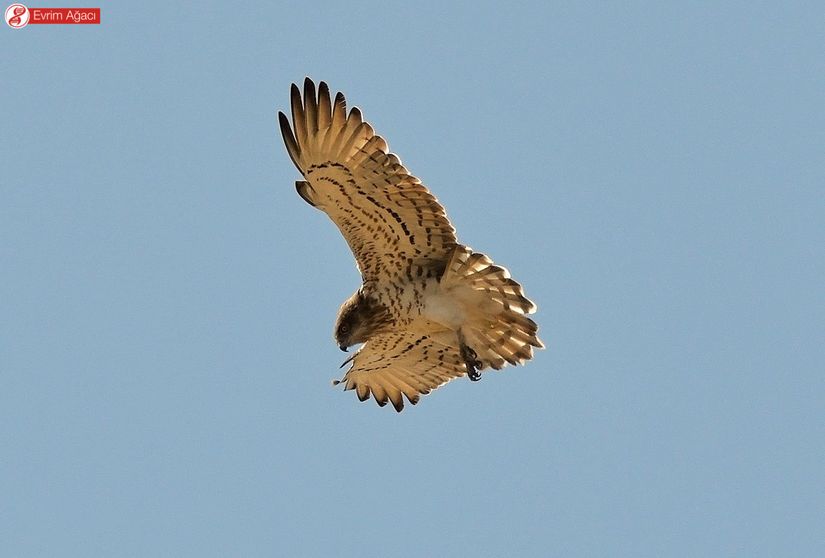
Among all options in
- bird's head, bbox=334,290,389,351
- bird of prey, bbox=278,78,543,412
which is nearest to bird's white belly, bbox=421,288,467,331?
bird of prey, bbox=278,78,543,412

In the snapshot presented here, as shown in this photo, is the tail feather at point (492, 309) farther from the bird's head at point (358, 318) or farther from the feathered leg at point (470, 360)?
the bird's head at point (358, 318)

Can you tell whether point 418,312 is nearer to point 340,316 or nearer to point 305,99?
point 340,316

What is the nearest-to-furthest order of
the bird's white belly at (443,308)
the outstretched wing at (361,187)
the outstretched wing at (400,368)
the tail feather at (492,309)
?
the outstretched wing at (361,187)
the tail feather at (492,309)
the bird's white belly at (443,308)
the outstretched wing at (400,368)

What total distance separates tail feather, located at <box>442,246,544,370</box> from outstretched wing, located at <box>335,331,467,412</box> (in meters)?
0.52

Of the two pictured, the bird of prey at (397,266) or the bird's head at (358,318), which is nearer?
the bird of prey at (397,266)

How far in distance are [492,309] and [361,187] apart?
1713mm

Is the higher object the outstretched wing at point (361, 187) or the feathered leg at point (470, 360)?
the outstretched wing at point (361, 187)

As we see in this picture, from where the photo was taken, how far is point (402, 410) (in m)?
12.5

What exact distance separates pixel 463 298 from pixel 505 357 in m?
0.84

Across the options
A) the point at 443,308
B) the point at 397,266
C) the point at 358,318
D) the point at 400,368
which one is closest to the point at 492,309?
the point at 443,308

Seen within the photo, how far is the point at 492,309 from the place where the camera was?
11.0m

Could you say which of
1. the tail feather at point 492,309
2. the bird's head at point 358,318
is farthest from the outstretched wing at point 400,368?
the tail feather at point 492,309

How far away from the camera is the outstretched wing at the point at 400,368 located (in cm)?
1179

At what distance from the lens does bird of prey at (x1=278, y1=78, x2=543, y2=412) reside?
395 inches
